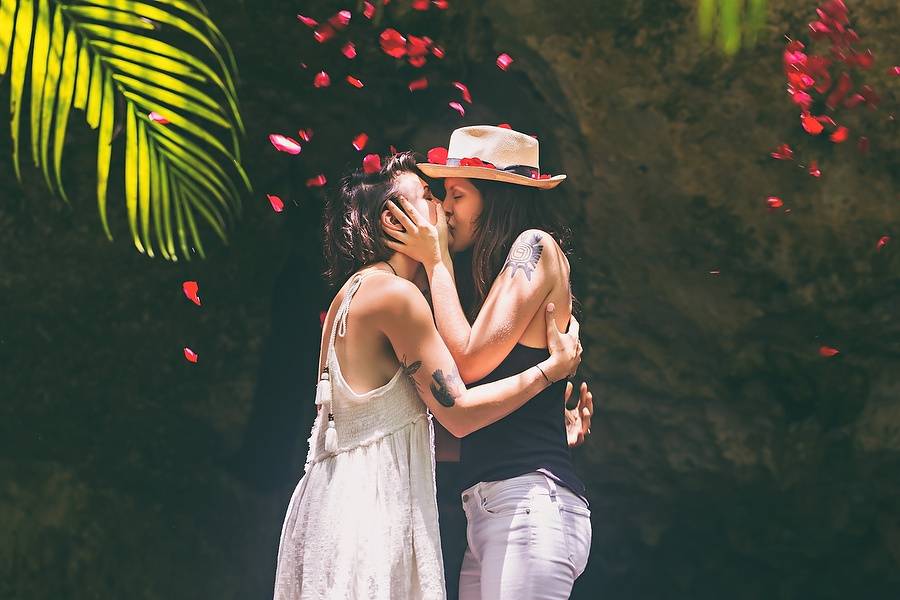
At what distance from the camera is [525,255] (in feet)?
10.5

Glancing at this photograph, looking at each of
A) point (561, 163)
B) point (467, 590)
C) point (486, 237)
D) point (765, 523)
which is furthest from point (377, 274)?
point (765, 523)

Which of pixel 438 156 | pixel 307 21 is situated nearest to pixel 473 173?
pixel 438 156

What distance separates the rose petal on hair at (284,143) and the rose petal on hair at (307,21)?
49 cm

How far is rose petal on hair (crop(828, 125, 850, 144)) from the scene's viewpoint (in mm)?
4410

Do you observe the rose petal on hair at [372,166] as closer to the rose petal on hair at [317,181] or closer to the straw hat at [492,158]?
the straw hat at [492,158]

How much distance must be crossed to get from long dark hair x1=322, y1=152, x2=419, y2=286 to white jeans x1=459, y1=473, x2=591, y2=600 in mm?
735

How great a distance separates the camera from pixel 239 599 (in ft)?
16.3

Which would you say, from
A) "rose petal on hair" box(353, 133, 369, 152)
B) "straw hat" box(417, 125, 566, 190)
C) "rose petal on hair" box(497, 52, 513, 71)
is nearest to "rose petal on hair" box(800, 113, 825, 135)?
"rose petal on hair" box(497, 52, 513, 71)

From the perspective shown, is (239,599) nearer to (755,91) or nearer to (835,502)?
(835,502)

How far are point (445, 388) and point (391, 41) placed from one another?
224 cm

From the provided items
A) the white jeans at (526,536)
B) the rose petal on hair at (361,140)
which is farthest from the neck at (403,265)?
the rose petal on hair at (361,140)

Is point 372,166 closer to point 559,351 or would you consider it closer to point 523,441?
point 559,351

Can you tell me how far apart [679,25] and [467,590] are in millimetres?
2509

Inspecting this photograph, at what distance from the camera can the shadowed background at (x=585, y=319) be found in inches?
178
